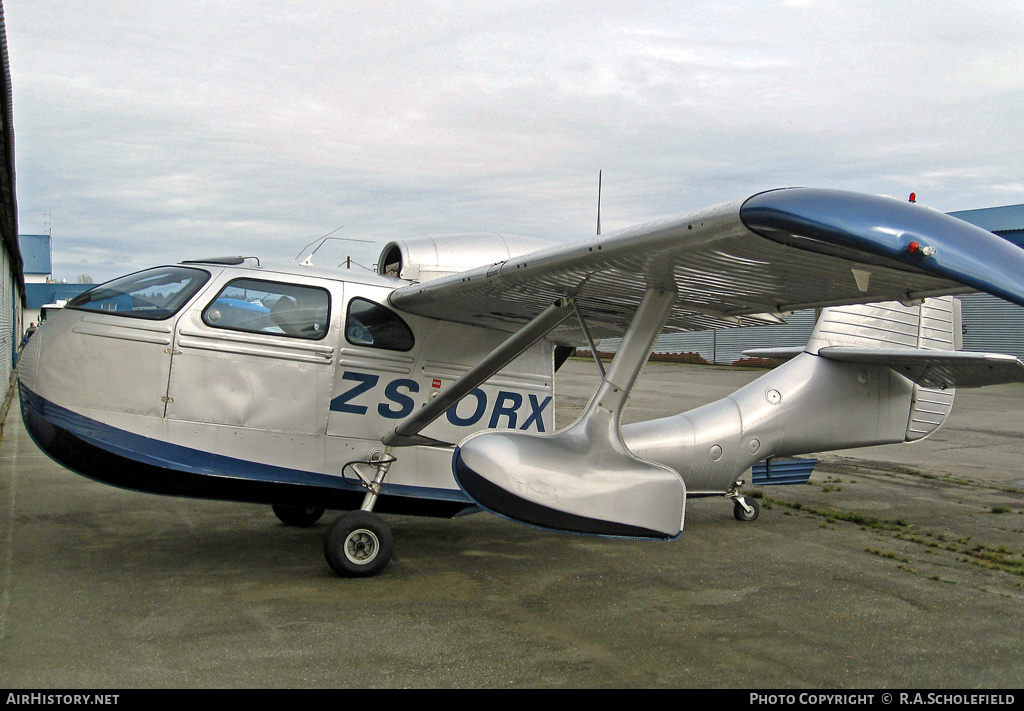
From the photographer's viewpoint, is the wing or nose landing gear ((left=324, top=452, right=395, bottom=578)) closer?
the wing

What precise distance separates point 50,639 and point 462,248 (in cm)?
415

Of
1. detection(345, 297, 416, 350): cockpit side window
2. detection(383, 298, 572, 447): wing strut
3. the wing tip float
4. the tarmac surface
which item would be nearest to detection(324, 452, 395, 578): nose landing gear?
the tarmac surface

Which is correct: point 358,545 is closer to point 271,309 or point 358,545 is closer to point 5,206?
point 271,309

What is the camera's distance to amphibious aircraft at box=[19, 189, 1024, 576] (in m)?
4.79

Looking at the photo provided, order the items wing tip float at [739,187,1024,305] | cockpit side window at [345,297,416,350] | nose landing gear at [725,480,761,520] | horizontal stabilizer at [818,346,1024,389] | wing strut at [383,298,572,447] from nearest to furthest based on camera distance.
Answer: wing tip float at [739,187,1024,305], wing strut at [383,298,572,447], cockpit side window at [345,297,416,350], horizontal stabilizer at [818,346,1024,389], nose landing gear at [725,480,761,520]

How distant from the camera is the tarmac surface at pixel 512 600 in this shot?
4.23 metres

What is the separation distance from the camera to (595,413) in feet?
16.8

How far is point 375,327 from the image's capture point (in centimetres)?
645

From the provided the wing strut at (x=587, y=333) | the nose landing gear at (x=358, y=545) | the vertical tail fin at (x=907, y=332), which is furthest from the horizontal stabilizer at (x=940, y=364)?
the nose landing gear at (x=358, y=545)

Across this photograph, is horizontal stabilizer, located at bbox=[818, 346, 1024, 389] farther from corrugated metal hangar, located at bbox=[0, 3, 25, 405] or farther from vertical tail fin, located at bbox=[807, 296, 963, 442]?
corrugated metal hangar, located at bbox=[0, 3, 25, 405]

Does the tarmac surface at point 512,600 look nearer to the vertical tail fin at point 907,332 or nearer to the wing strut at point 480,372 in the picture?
the wing strut at point 480,372

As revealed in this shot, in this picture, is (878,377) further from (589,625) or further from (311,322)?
(311,322)

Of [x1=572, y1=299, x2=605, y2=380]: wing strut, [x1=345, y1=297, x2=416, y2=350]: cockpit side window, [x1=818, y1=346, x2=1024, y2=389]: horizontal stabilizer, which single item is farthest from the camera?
[x1=818, y1=346, x2=1024, y2=389]: horizontal stabilizer

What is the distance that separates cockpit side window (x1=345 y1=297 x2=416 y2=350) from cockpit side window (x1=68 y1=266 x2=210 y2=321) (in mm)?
1094
